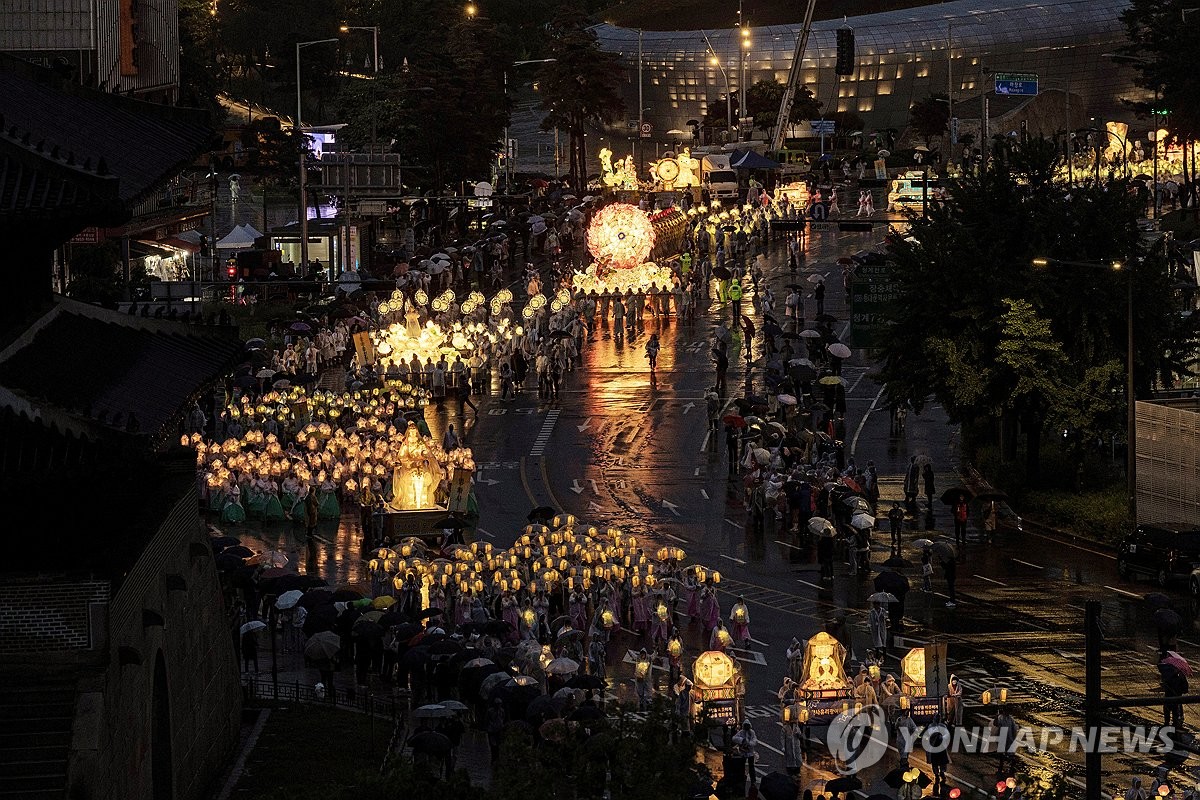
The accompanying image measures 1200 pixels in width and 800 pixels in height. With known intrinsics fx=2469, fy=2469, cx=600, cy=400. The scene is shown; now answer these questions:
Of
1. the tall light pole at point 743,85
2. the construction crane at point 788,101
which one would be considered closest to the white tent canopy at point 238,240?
the construction crane at point 788,101

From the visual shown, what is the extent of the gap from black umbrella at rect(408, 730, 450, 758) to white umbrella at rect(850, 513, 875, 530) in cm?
2076

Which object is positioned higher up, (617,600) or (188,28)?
(188,28)

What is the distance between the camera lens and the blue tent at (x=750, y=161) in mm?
125562

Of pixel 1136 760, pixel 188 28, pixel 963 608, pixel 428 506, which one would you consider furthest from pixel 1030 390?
pixel 188 28

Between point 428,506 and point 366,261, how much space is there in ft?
169

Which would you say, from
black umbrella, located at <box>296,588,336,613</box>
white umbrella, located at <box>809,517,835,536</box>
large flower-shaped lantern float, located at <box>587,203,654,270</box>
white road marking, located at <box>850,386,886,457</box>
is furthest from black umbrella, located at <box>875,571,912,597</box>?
large flower-shaped lantern float, located at <box>587,203,654,270</box>

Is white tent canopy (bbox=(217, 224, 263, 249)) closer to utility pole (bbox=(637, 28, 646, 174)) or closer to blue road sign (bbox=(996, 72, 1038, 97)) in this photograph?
blue road sign (bbox=(996, 72, 1038, 97))

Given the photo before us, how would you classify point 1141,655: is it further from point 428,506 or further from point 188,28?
point 188,28

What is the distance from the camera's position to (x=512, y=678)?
44.6 meters

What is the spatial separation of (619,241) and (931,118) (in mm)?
55909

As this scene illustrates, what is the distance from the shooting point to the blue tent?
412 ft

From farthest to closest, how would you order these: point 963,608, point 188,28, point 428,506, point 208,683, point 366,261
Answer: point 188,28 < point 366,261 < point 428,506 < point 963,608 < point 208,683

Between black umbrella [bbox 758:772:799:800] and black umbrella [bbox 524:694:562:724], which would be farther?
black umbrella [bbox 524:694:562:724]

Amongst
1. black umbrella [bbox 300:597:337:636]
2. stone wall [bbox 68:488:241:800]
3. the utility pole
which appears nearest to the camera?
stone wall [bbox 68:488:241:800]
